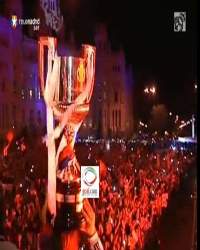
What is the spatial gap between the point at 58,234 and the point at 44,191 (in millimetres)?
166

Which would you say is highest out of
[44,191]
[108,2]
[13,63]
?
[108,2]

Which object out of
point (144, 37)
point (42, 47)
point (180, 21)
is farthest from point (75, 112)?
point (180, 21)

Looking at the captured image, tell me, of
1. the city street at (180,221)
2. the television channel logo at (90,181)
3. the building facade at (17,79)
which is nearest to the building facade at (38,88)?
the building facade at (17,79)

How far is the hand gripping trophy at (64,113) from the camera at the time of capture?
9.36ft

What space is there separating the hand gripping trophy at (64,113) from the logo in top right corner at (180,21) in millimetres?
316

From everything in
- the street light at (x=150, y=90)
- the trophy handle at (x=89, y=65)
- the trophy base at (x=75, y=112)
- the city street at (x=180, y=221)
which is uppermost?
the trophy handle at (x=89, y=65)

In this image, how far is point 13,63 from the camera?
2908mm

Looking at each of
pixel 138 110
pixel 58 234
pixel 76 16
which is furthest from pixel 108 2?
pixel 58 234

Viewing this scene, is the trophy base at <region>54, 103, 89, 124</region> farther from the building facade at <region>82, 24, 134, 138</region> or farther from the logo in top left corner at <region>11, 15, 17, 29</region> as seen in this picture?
the logo in top left corner at <region>11, 15, 17, 29</region>

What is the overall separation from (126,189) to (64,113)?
0.35 m

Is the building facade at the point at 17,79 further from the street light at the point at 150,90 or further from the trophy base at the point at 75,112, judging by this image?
the street light at the point at 150,90

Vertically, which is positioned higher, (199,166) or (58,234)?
(199,166)

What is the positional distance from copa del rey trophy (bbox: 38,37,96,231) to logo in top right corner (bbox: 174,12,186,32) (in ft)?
1.03

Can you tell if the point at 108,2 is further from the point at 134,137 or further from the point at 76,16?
the point at 134,137
